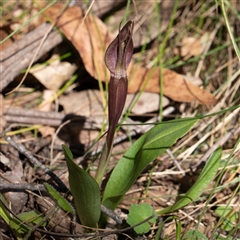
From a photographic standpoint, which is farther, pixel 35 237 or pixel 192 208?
pixel 192 208

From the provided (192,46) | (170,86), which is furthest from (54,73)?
(192,46)

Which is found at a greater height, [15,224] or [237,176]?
[15,224]

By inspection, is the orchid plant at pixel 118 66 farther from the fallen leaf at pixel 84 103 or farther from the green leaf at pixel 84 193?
the fallen leaf at pixel 84 103

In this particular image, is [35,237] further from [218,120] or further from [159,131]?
[218,120]

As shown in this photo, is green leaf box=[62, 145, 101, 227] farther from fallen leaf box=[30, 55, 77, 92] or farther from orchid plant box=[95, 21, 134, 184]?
fallen leaf box=[30, 55, 77, 92]

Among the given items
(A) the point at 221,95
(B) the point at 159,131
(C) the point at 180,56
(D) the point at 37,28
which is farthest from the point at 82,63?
(B) the point at 159,131

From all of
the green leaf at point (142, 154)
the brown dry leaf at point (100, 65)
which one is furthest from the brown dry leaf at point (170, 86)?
the green leaf at point (142, 154)

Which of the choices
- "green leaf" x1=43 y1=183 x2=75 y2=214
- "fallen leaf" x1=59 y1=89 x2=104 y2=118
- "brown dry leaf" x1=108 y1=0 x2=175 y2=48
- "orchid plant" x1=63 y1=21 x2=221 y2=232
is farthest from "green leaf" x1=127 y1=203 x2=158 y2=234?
"brown dry leaf" x1=108 y1=0 x2=175 y2=48
